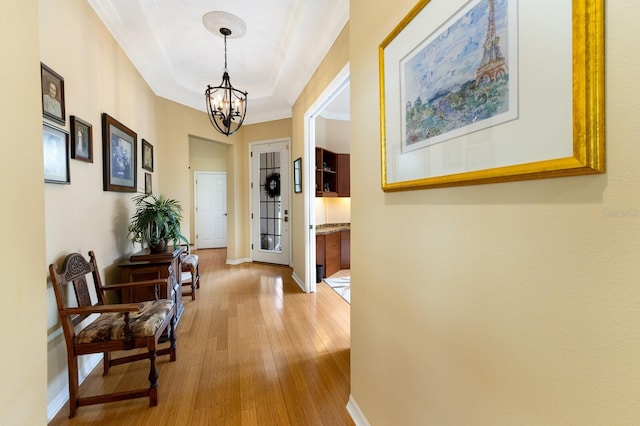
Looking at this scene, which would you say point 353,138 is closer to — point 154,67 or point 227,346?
point 227,346

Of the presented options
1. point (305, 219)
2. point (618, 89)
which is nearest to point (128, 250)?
point (305, 219)

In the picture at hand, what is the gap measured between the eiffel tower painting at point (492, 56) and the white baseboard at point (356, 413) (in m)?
1.71

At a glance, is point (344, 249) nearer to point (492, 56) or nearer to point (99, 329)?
point (99, 329)

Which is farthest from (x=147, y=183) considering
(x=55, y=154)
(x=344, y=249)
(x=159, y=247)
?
(x=344, y=249)

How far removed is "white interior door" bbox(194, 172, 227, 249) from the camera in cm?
760

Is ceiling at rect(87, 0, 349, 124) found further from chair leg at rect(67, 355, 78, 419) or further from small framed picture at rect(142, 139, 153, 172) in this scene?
chair leg at rect(67, 355, 78, 419)

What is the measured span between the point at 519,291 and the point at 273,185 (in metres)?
4.92

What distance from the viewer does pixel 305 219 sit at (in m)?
3.95

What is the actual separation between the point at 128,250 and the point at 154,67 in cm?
235

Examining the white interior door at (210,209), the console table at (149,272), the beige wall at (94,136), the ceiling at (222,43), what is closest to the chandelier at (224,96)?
the ceiling at (222,43)

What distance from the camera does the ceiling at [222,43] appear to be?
2.55 m

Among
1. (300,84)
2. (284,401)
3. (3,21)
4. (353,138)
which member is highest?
(300,84)

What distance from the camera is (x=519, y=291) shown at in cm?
68

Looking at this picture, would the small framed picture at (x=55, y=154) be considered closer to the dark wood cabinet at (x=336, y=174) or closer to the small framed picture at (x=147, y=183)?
the small framed picture at (x=147, y=183)
